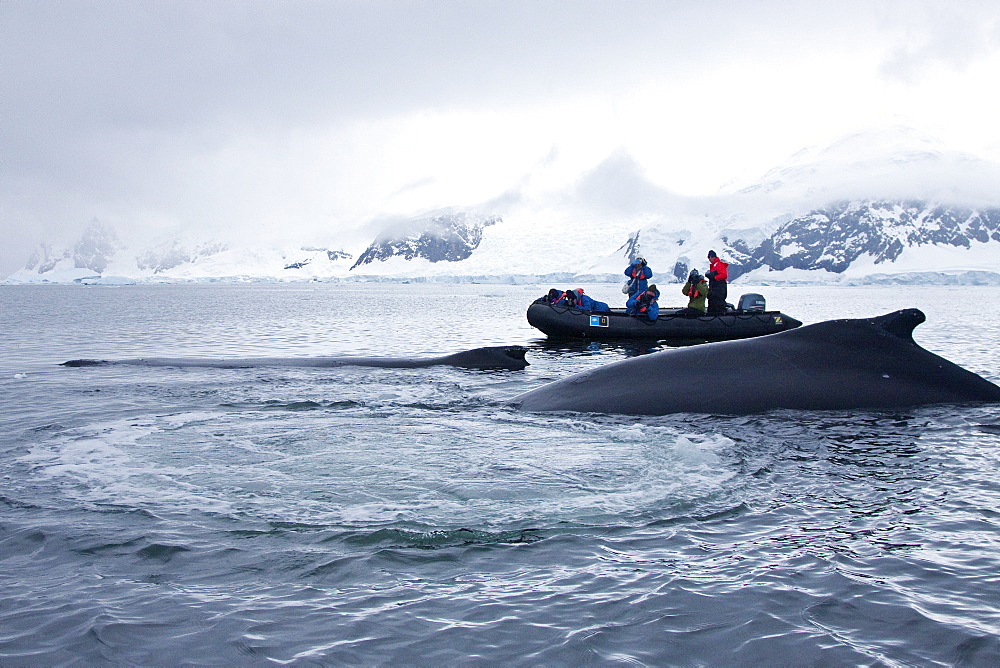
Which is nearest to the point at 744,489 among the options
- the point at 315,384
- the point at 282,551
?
the point at 282,551

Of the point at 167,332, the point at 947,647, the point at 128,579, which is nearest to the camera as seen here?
the point at 947,647

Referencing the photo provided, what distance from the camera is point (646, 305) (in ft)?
82.7

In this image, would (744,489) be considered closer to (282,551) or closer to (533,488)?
(533,488)

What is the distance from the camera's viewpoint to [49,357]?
2197 centimetres

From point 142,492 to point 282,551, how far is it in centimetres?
211

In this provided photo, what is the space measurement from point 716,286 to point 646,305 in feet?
7.38

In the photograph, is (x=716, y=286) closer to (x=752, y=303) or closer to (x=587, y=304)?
(x=752, y=303)

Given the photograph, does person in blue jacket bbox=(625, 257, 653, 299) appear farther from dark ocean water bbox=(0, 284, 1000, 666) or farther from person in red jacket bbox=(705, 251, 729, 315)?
dark ocean water bbox=(0, 284, 1000, 666)

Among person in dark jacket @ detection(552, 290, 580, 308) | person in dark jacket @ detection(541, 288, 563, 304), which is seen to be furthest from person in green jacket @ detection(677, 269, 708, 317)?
person in dark jacket @ detection(541, 288, 563, 304)

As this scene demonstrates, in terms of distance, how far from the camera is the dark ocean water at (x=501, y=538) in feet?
13.4

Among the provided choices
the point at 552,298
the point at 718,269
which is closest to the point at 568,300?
the point at 552,298

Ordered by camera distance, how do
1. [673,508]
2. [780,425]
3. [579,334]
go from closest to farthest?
[673,508] → [780,425] → [579,334]

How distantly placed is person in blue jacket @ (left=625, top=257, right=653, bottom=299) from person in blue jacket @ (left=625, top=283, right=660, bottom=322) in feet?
1.02

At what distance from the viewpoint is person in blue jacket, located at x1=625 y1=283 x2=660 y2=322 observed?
81.3 feet
